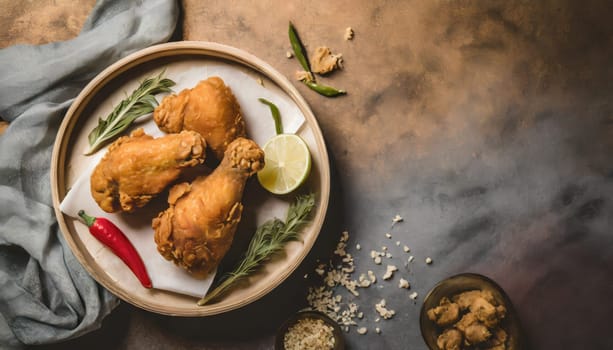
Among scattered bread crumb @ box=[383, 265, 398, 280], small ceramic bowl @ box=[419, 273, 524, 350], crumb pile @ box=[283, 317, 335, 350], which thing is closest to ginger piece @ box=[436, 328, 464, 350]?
small ceramic bowl @ box=[419, 273, 524, 350]

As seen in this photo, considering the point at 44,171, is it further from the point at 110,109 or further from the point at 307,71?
the point at 307,71

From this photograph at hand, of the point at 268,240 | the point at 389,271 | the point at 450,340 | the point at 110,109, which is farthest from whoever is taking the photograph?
the point at 389,271

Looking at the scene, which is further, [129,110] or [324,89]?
[324,89]

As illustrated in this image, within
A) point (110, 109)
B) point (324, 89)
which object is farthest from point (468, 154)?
point (110, 109)

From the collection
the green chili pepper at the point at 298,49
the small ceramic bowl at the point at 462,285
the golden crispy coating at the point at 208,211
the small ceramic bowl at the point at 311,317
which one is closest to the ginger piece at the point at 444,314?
the small ceramic bowl at the point at 462,285

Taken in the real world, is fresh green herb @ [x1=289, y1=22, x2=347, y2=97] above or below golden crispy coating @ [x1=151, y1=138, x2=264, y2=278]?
above

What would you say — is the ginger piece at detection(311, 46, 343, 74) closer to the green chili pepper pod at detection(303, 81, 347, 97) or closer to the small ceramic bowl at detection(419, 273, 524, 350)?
the green chili pepper pod at detection(303, 81, 347, 97)
